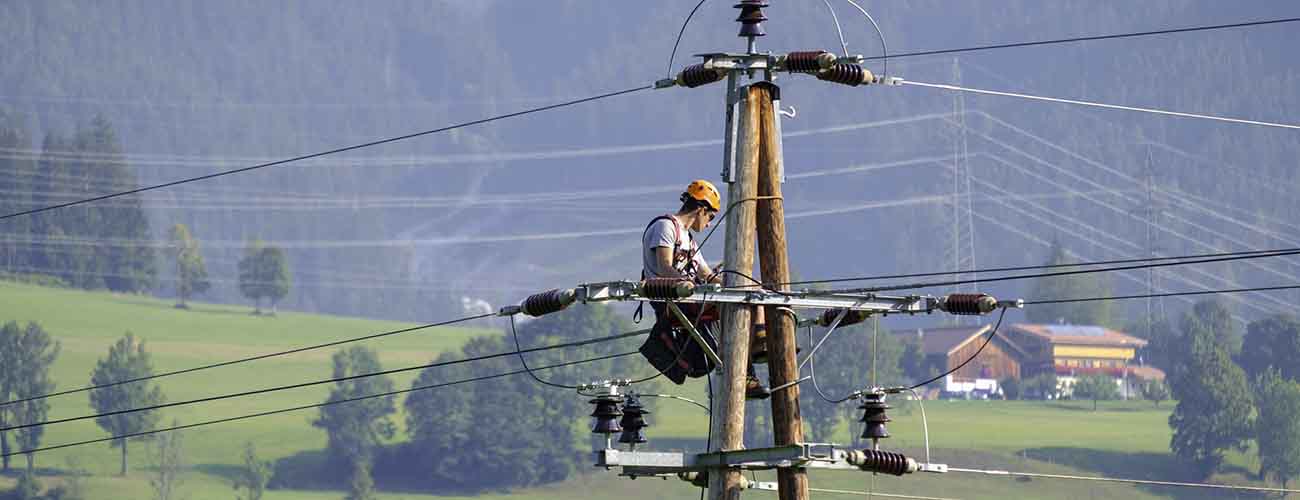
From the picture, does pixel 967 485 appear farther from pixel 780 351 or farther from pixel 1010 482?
pixel 780 351

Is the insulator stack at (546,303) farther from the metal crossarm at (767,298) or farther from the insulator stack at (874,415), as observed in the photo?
the insulator stack at (874,415)

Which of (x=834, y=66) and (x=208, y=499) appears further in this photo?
(x=208, y=499)

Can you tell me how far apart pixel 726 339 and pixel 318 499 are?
181874 mm

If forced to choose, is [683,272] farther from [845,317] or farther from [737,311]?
[845,317]

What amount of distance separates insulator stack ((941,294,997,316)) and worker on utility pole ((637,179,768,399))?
201 cm

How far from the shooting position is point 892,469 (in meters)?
21.5

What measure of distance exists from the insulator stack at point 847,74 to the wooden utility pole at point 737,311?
0.77m

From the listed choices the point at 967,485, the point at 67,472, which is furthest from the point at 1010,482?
the point at 67,472

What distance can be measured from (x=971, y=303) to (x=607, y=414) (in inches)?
145

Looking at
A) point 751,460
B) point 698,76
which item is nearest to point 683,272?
point 751,460

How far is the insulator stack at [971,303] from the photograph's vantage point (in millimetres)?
21656

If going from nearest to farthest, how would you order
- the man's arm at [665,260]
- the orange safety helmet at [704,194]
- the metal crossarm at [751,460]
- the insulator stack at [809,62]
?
the metal crossarm at [751,460] < the man's arm at [665,260] < the orange safety helmet at [704,194] < the insulator stack at [809,62]

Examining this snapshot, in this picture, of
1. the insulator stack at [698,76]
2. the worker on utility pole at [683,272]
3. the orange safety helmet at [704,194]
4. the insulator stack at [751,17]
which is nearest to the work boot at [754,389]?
the worker on utility pole at [683,272]

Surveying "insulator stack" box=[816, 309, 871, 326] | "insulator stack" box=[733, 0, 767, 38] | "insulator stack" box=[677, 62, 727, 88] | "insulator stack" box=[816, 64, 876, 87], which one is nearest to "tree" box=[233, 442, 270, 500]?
"insulator stack" box=[816, 309, 871, 326]
